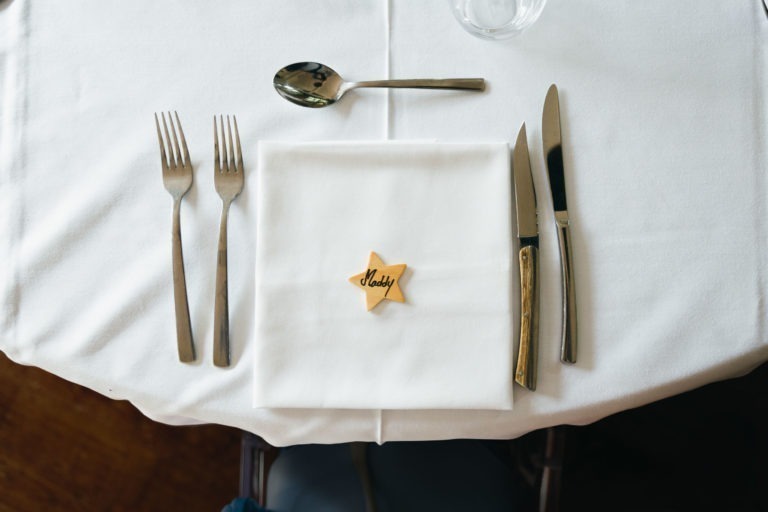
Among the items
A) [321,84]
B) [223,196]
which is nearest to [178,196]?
[223,196]

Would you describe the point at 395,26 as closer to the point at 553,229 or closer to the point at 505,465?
the point at 553,229

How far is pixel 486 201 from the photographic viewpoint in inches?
26.4

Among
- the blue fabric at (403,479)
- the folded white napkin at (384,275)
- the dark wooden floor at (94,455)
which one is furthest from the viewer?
the dark wooden floor at (94,455)

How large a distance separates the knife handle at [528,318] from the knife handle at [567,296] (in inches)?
1.2

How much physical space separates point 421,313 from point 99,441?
0.90 m

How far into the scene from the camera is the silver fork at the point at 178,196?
0.67m

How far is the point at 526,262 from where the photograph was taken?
667 millimetres

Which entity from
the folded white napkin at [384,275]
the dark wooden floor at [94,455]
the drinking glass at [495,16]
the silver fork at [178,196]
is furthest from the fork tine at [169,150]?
the dark wooden floor at [94,455]

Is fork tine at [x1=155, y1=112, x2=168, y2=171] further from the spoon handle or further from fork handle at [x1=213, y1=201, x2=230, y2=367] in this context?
the spoon handle

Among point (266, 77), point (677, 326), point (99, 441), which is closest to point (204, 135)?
point (266, 77)

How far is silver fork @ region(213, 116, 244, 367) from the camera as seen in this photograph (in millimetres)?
664

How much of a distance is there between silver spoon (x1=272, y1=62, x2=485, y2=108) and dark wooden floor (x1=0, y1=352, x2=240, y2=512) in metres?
0.78

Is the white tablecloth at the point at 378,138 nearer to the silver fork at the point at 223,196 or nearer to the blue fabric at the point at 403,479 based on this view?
the silver fork at the point at 223,196

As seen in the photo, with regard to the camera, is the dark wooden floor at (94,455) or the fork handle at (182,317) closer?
the fork handle at (182,317)
